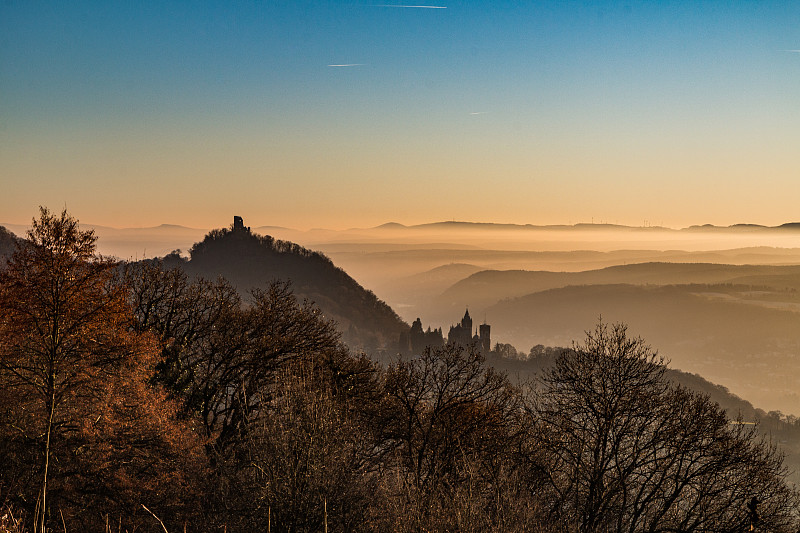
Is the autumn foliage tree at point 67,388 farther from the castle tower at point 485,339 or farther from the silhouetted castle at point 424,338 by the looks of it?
the silhouetted castle at point 424,338

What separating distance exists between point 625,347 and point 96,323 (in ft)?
48.6

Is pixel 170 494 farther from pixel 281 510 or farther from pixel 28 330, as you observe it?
pixel 28 330

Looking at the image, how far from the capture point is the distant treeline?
521 inches

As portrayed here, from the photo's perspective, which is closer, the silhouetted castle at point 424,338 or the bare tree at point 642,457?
the bare tree at point 642,457

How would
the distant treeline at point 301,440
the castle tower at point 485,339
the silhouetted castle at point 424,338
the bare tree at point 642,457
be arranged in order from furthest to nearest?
the silhouetted castle at point 424,338 → the castle tower at point 485,339 → the bare tree at point 642,457 → the distant treeline at point 301,440

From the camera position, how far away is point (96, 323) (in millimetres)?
14078

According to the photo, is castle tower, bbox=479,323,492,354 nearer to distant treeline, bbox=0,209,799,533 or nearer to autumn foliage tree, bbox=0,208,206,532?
distant treeline, bbox=0,209,799,533

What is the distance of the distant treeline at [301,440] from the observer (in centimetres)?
1324

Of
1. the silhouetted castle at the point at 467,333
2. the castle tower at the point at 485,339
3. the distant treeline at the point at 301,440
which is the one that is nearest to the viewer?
the distant treeline at the point at 301,440

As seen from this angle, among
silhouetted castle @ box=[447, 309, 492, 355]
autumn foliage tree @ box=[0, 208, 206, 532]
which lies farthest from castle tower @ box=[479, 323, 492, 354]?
autumn foliage tree @ box=[0, 208, 206, 532]

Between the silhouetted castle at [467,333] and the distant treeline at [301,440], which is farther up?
the distant treeline at [301,440]

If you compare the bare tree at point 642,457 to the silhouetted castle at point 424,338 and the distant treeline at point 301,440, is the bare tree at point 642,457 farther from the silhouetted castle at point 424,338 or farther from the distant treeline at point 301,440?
the silhouetted castle at point 424,338

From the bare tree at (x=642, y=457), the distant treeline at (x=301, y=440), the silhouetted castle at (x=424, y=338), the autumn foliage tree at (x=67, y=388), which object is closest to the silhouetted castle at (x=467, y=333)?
the silhouetted castle at (x=424, y=338)

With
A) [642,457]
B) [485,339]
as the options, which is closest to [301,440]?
[642,457]
